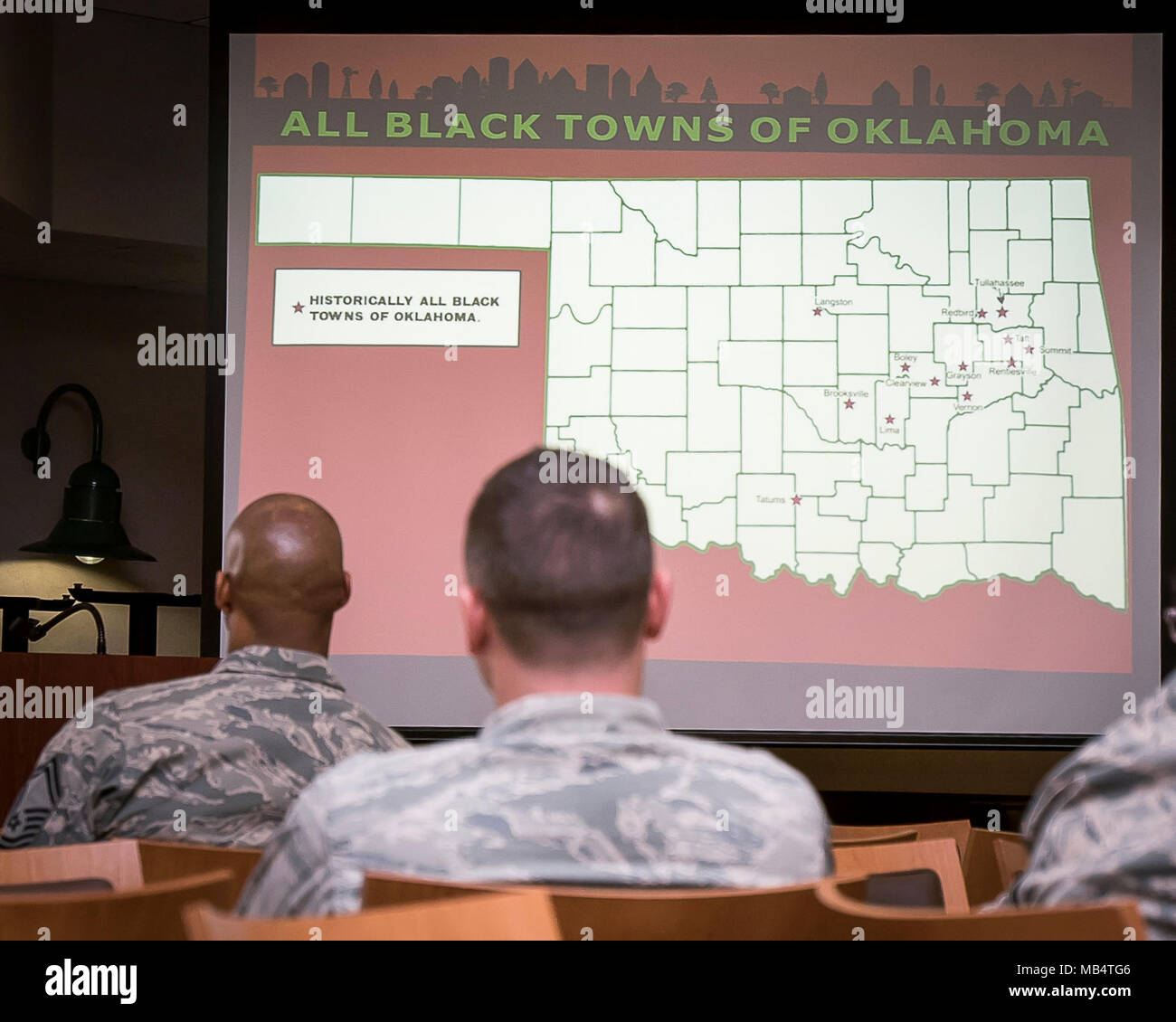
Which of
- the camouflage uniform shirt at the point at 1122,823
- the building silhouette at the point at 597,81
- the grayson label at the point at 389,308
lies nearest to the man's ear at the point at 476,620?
the camouflage uniform shirt at the point at 1122,823

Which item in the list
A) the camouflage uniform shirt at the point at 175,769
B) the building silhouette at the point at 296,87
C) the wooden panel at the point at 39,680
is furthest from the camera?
the building silhouette at the point at 296,87

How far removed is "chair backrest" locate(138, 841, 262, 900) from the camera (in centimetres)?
152

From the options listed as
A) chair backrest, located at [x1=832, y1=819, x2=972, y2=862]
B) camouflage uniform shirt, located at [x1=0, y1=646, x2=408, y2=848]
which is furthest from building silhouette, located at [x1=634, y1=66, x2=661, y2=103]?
camouflage uniform shirt, located at [x1=0, y1=646, x2=408, y2=848]

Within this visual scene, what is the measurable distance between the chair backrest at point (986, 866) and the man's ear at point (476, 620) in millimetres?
1298

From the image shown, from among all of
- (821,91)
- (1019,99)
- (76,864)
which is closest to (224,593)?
(76,864)

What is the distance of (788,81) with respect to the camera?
3768mm

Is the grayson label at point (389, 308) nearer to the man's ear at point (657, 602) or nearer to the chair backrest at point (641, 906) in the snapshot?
the man's ear at point (657, 602)

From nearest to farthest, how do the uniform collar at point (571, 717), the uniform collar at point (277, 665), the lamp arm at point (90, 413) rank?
1. the uniform collar at point (571, 717)
2. the uniform collar at point (277, 665)
3. the lamp arm at point (90, 413)

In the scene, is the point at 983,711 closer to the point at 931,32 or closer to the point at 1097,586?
the point at 1097,586

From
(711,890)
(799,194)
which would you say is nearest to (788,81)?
(799,194)

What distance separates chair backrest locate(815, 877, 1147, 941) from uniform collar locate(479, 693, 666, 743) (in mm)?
239

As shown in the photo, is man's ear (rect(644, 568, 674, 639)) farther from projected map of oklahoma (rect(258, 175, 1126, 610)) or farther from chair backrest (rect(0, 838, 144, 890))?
projected map of oklahoma (rect(258, 175, 1126, 610))

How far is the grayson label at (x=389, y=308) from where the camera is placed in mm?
3691
